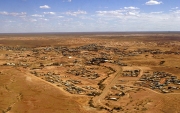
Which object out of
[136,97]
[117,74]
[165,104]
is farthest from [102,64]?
[165,104]

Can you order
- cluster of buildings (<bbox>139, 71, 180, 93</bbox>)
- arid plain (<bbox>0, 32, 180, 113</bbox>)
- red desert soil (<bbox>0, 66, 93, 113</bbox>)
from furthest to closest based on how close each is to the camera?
cluster of buildings (<bbox>139, 71, 180, 93</bbox>) < arid plain (<bbox>0, 32, 180, 113</bbox>) < red desert soil (<bbox>0, 66, 93, 113</bbox>)

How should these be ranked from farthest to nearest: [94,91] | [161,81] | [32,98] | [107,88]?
[161,81]
[107,88]
[94,91]
[32,98]

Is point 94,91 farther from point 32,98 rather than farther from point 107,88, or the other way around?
point 32,98

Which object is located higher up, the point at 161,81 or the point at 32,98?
the point at 32,98

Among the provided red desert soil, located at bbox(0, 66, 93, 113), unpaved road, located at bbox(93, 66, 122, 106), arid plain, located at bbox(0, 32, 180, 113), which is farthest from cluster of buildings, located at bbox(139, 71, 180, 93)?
red desert soil, located at bbox(0, 66, 93, 113)

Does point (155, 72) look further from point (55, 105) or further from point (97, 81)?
point (55, 105)

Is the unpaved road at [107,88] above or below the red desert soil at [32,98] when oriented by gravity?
below

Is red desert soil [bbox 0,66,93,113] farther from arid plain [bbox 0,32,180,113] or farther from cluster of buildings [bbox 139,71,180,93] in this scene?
cluster of buildings [bbox 139,71,180,93]

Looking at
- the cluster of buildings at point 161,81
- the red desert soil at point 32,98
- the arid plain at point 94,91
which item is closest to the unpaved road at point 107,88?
the arid plain at point 94,91

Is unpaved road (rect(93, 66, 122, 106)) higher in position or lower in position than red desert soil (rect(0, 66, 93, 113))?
lower

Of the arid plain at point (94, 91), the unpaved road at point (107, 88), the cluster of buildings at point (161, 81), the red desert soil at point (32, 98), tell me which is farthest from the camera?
the cluster of buildings at point (161, 81)

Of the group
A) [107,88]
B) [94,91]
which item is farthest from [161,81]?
[94,91]

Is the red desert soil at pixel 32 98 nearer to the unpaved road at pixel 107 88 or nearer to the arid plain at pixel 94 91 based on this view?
the arid plain at pixel 94 91

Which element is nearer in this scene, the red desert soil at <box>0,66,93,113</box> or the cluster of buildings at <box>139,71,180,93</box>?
the red desert soil at <box>0,66,93,113</box>
